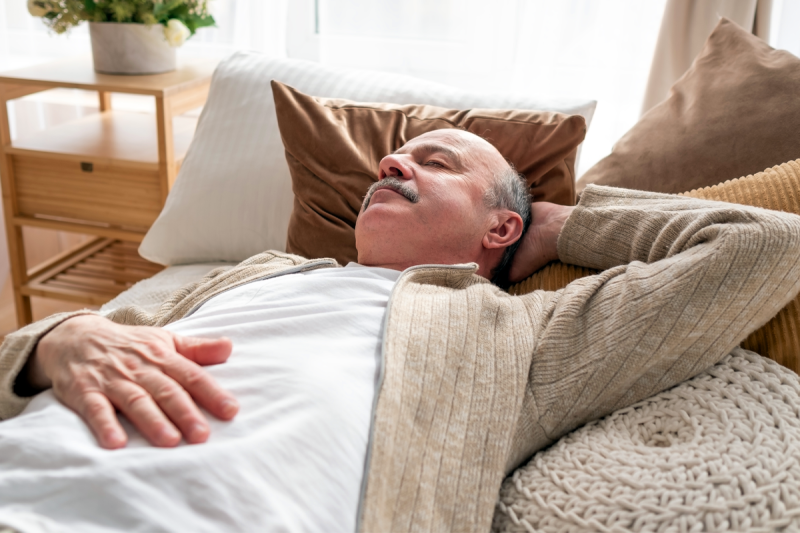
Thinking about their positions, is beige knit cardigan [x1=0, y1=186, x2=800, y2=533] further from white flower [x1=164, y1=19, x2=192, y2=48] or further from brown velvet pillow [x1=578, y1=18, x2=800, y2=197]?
white flower [x1=164, y1=19, x2=192, y2=48]

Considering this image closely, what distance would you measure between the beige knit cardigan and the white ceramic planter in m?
1.37

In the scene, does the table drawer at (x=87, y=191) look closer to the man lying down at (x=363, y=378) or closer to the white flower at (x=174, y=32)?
the white flower at (x=174, y=32)

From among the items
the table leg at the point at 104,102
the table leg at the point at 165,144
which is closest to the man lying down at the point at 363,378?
the table leg at the point at 165,144

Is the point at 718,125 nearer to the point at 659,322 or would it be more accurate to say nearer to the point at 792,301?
the point at 792,301

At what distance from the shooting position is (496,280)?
54.3 inches

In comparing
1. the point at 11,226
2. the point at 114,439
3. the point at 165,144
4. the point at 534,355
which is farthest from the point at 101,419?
the point at 11,226

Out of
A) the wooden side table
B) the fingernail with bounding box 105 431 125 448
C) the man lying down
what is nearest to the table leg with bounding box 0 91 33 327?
the wooden side table

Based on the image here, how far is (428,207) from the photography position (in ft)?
4.09

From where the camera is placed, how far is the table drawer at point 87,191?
2.17 m

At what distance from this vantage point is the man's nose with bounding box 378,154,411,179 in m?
1.27

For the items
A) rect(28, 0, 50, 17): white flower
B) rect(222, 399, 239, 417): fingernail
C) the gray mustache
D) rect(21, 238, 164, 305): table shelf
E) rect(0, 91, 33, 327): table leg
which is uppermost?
rect(28, 0, 50, 17): white flower

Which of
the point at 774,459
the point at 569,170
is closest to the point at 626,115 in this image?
the point at 569,170

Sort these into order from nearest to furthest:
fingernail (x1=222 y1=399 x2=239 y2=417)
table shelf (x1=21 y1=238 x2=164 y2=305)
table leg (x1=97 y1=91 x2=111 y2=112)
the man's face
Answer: fingernail (x1=222 y1=399 x2=239 y2=417) < the man's face < table shelf (x1=21 y1=238 x2=164 y2=305) < table leg (x1=97 y1=91 x2=111 y2=112)

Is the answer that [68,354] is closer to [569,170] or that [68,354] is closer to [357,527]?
[357,527]
